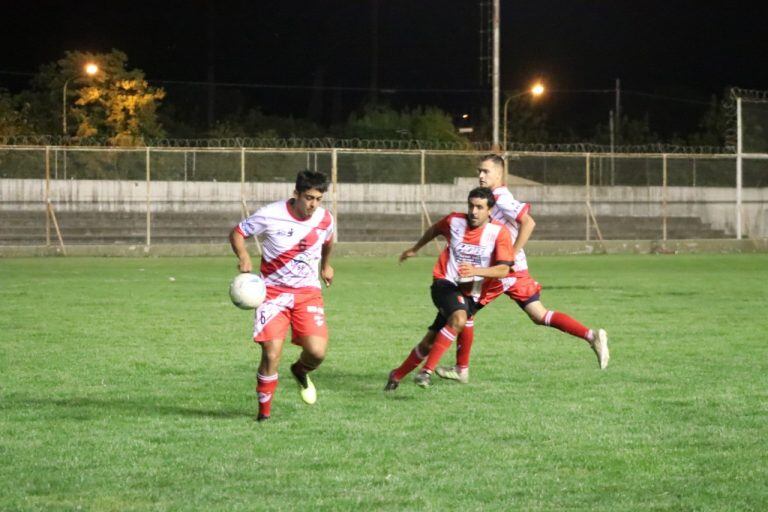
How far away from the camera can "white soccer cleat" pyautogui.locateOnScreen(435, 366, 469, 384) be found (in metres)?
9.70

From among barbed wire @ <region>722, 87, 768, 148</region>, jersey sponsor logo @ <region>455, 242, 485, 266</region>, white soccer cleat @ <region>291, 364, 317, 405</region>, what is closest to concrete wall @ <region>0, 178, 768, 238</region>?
barbed wire @ <region>722, 87, 768, 148</region>

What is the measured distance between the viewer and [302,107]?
8262 cm

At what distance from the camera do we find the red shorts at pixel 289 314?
8.45 m

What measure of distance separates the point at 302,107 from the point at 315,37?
245 inches

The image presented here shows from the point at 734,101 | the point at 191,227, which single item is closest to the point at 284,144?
the point at 191,227

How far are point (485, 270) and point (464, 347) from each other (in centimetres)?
74

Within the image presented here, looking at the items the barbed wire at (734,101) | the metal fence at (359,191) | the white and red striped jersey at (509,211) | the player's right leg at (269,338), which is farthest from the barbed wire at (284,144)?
the player's right leg at (269,338)

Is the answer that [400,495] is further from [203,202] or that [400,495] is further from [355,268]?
[203,202]

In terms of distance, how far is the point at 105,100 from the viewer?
5097 centimetres

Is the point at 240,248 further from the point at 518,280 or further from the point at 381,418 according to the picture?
the point at 518,280

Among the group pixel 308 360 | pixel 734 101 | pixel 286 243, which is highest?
pixel 734 101

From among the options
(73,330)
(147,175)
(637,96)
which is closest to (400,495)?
(73,330)

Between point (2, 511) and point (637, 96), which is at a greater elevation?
point (637, 96)

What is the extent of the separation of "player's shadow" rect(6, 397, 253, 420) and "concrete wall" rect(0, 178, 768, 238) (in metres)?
23.7
